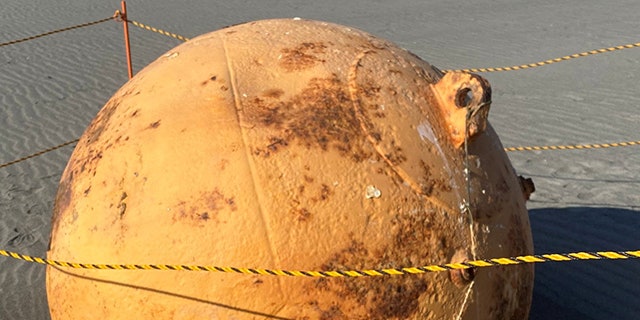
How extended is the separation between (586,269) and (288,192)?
9.98 feet

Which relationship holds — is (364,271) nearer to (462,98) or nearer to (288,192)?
(288,192)

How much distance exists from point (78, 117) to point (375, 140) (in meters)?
6.49

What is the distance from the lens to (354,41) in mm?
3207

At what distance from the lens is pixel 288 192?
2.62 m

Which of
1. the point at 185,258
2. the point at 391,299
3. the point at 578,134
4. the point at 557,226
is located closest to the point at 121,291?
the point at 185,258

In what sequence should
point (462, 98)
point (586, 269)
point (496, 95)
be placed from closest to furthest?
1. point (462, 98)
2. point (586, 269)
3. point (496, 95)

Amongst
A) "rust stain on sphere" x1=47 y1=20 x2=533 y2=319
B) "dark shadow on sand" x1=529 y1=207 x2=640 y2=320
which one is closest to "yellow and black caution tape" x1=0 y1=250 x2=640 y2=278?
"rust stain on sphere" x1=47 y1=20 x2=533 y2=319

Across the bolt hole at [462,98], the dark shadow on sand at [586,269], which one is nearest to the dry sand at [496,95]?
the dark shadow on sand at [586,269]

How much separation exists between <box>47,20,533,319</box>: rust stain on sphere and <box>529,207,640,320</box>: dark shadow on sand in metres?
1.52

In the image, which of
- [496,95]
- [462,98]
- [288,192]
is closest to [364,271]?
[288,192]

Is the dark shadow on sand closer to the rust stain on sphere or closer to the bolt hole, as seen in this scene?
the rust stain on sphere

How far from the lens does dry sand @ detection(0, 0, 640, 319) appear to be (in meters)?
4.94

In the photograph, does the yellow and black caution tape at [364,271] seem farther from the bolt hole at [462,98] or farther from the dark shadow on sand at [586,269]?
the dark shadow on sand at [586,269]

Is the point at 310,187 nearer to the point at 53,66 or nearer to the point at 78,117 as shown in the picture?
the point at 78,117
